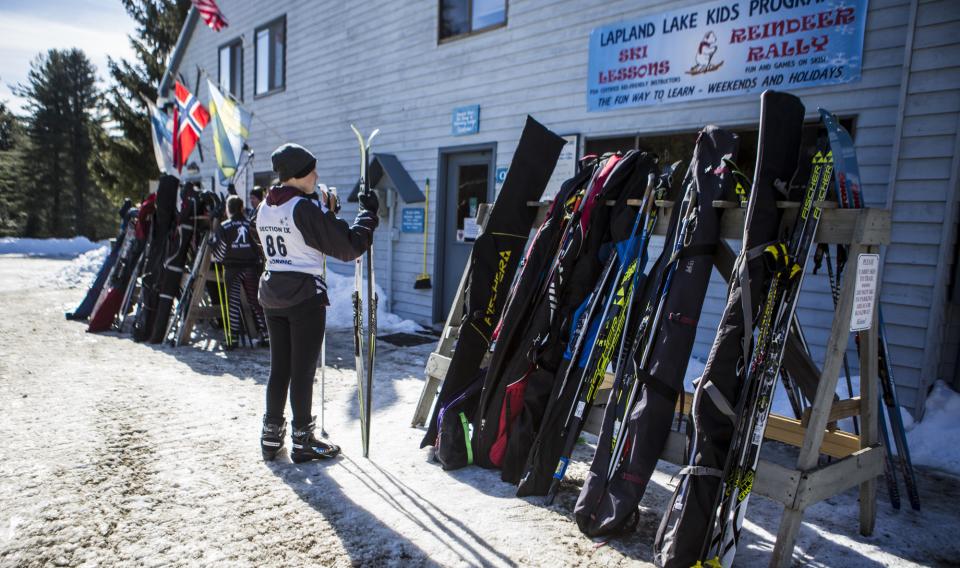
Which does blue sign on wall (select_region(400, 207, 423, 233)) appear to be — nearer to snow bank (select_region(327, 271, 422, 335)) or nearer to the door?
the door

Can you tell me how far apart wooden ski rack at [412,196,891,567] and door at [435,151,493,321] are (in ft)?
15.7

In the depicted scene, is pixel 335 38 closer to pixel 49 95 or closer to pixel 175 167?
pixel 175 167

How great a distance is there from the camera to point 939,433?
411cm

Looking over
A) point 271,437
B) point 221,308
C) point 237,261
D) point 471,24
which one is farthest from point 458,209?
point 271,437

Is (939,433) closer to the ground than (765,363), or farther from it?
closer to the ground

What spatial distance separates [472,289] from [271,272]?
4.14 feet

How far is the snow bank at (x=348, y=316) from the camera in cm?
833

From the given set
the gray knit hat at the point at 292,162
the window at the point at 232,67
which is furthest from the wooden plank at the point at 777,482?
the window at the point at 232,67

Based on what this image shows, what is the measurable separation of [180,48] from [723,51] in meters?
16.2

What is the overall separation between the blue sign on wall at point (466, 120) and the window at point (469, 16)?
1077 millimetres

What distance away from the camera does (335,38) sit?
1012cm

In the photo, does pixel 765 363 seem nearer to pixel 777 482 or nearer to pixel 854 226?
pixel 777 482

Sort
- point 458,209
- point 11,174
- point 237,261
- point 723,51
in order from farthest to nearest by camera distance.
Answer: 1. point 11,174
2. point 458,209
3. point 237,261
4. point 723,51

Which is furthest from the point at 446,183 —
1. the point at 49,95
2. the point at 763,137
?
the point at 49,95
